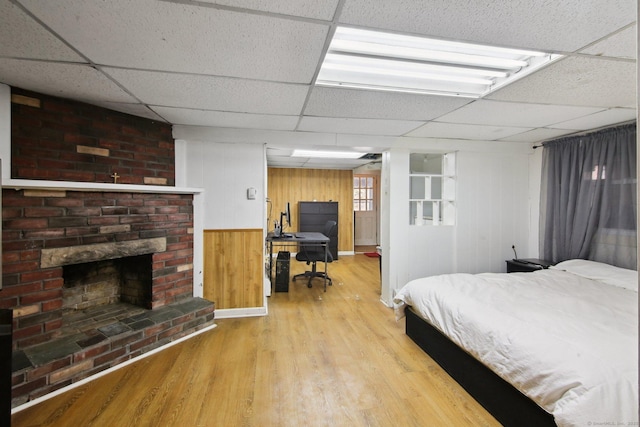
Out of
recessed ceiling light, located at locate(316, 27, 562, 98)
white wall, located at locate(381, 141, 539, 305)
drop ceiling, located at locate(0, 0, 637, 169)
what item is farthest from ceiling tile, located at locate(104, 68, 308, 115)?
white wall, located at locate(381, 141, 539, 305)

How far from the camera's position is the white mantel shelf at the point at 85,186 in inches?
75.4

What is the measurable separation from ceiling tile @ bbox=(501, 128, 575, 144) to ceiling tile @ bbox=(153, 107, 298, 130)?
2658mm

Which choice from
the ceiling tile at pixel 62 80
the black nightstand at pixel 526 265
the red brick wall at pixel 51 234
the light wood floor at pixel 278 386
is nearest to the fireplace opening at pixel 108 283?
the red brick wall at pixel 51 234

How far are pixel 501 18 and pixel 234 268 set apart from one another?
10.1 feet

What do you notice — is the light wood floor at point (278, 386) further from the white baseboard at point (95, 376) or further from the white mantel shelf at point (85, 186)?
the white mantel shelf at point (85, 186)

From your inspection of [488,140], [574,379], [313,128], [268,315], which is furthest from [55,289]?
[488,140]

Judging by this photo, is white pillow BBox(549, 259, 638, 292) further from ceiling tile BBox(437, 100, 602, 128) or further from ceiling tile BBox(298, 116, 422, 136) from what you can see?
ceiling tile BBox(298, 116, 422, 136)

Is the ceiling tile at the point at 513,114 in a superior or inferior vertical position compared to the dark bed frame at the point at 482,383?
superior

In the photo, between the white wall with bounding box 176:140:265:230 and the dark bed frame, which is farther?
the white wall with bounding box 176:140:265:230

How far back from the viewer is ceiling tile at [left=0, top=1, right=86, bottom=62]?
47.7 inches

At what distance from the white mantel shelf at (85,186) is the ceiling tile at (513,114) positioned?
108 inches

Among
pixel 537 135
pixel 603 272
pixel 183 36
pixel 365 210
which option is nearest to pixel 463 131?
pixel 537 135

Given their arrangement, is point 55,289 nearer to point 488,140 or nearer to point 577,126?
point 488,140

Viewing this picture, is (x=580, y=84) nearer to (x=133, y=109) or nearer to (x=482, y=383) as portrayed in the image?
(x=482, y=383)
